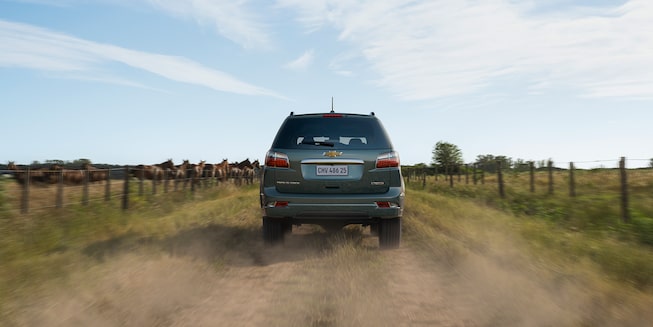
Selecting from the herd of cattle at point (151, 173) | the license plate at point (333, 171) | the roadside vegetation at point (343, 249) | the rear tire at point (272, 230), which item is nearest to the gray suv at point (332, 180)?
the license plate at point (333, 171)

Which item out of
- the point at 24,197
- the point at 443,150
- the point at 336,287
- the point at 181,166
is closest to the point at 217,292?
the point at 336,287

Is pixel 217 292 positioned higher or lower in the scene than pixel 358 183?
lower

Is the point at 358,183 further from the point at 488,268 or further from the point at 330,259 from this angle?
the point at 488,268

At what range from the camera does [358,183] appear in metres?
6.36

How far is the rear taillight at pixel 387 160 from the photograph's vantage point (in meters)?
6.43

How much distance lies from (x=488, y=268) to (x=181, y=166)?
2564 cm

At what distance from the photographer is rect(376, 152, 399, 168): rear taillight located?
6427mm

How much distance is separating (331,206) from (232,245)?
6.95 feet

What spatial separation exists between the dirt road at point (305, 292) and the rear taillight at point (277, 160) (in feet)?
4.15

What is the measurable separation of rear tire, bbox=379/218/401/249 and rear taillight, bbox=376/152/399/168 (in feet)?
2.81

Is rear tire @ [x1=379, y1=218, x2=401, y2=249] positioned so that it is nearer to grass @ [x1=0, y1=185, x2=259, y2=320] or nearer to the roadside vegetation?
the roadside vegetation

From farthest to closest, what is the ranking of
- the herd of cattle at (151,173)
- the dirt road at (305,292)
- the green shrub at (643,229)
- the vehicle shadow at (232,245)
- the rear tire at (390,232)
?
the herd of cattle at (151,173) < the green shrub at (643,229) < the rear tire at (390,232) < the vehicle shadow at (232,245) < the dirt road at (305,292)

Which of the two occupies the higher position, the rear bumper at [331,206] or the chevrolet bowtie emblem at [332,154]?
the chevrolet bowtie emblem at [332,154]

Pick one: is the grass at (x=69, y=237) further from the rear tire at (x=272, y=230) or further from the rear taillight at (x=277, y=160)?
the rear taillight at (x=277, y=160)
